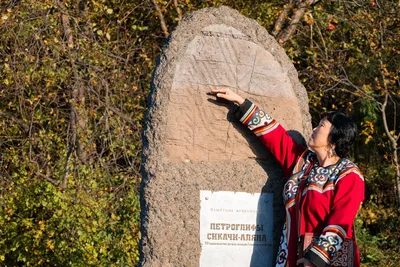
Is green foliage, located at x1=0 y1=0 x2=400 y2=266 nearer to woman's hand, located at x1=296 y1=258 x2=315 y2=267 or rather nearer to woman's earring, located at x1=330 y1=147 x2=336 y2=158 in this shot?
woman's earring, located at x1=330 y1=147 x2=336 y2=158

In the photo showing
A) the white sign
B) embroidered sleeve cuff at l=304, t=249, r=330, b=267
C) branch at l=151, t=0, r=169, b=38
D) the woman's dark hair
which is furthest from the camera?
branch at l=151, t=0, r=169, b=38

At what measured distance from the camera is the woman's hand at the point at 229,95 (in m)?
4.35

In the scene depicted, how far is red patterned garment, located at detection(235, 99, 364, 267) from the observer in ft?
13.1

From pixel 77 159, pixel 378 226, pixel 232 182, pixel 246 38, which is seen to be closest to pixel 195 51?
pixel 246 38

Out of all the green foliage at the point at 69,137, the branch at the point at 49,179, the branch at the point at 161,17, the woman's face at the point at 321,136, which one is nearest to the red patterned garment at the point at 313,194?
the woman's face at the point at 321,136

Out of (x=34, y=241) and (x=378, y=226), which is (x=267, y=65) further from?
(x=378, y=226)

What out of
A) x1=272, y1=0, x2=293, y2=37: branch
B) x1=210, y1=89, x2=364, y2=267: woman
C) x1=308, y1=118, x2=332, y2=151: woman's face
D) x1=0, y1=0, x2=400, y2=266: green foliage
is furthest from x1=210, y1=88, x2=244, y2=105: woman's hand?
x1=272, y1=0, x2=293, y2=37: branch

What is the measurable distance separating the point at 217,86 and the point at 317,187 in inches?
30.8

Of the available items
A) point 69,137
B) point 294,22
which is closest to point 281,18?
point 294,22

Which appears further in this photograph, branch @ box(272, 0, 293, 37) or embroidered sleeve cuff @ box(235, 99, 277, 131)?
branch @ box(272, 0, 293, 37)

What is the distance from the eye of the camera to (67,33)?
7.37 meters

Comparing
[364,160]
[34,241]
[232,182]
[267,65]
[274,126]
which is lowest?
[34,241]

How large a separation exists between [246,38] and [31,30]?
330 cm

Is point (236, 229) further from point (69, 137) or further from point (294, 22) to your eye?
point (294, 22)
